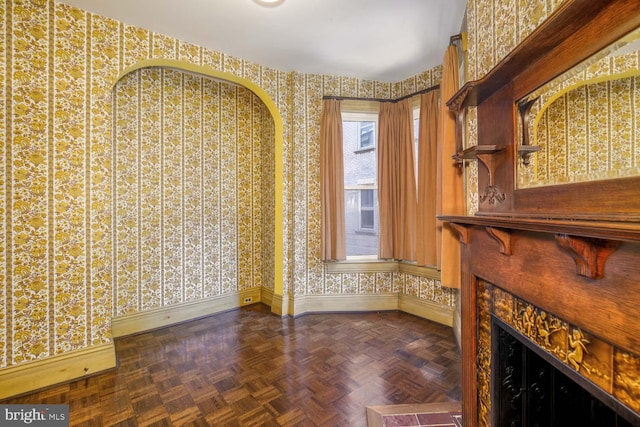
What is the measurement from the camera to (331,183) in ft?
11.0

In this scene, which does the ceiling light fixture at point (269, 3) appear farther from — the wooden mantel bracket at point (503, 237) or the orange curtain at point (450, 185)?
the wooden mantel bracket at point (503, 237)

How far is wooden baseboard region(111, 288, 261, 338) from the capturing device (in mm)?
2895

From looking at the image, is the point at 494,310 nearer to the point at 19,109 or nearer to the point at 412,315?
the point at 412,315

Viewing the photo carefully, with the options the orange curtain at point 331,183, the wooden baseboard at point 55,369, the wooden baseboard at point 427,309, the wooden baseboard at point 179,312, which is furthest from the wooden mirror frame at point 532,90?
the wooden baseboard at point 179,312

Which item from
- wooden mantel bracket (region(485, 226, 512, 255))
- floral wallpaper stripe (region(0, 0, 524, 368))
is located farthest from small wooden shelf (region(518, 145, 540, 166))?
floral wallpaper stripe (region(0, 0, 524, 368))

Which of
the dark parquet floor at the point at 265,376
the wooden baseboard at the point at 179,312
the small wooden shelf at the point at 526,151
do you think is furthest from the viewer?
the wooden baseboard at the point at 179,312

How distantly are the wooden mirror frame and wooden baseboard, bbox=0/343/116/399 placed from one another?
288 cm

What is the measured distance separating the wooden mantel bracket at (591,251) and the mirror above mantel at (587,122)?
0.20 metres

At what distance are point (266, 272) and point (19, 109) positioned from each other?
2.67 metres

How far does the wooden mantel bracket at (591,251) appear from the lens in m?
0.78

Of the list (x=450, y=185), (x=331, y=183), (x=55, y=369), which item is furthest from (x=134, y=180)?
(x=450, y=185)

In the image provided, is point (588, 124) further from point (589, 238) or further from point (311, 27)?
point (311, 27)

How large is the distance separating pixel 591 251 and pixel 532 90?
72cm

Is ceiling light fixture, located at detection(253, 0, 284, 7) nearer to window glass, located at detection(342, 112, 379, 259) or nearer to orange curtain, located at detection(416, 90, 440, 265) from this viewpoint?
window glass, located at detection(342, 112, 379, 259)
